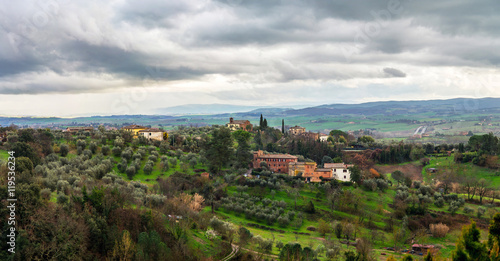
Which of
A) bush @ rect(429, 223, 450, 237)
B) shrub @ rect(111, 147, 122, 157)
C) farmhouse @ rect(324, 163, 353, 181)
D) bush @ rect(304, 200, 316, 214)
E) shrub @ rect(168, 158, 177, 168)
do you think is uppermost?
shrub @ rect(111, 147, 122, 157)

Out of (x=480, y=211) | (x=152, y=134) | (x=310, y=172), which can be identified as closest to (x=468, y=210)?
(x=480, y=211)

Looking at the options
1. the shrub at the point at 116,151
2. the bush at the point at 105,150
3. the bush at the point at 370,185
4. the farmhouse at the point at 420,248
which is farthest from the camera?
the bush at the point at 105,150

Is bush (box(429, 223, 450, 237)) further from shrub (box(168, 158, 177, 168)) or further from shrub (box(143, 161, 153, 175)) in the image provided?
shrub (box(143, 161, 153, 175))

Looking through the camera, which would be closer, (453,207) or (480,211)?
(480,211)

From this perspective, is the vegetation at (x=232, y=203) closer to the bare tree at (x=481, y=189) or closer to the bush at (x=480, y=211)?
the bush at (x=480, y=211)

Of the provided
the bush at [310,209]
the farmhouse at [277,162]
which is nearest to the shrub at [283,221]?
the bush at [310,209]

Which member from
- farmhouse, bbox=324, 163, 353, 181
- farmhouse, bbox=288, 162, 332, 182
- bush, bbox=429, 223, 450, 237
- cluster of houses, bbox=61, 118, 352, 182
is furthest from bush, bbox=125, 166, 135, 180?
bush, bbox=429, 223, 450, 237

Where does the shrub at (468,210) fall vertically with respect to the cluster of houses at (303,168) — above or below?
below

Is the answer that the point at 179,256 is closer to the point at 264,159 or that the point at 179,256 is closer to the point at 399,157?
the point at 264,159

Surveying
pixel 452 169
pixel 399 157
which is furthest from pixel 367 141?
pixel 452 169

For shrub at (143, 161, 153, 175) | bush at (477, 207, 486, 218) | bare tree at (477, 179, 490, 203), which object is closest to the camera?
bush at (477, 207, 486, 218)

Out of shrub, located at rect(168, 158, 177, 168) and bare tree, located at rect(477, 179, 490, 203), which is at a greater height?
shrub, located at rect(168, 158, 177, 168)

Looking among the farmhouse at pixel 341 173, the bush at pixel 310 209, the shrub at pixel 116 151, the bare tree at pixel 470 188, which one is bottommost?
the bush at pixel 310 209

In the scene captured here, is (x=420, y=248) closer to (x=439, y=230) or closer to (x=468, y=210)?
(x=439, y=230)
